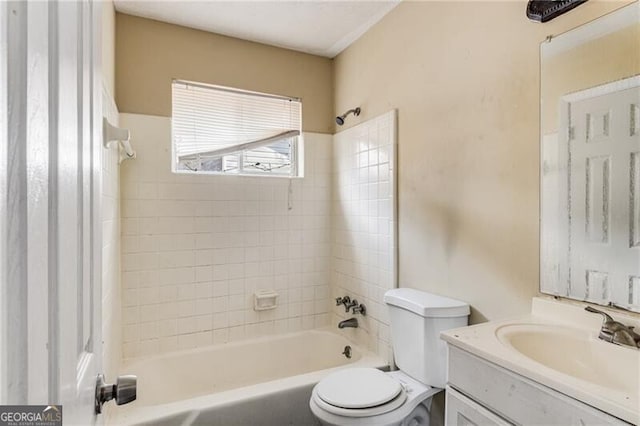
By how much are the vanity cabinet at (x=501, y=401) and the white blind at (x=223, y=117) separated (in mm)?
2041

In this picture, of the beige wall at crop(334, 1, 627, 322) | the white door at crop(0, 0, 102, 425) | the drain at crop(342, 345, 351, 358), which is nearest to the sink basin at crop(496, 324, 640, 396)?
the beige wall at crop(334, 1, 627, 322)

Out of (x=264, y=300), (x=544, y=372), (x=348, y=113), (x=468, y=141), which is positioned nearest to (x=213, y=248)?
(x=264, y=300)

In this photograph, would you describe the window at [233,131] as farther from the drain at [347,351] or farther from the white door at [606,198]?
the white door at [606,198]

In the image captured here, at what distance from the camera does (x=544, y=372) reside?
2.87 feet

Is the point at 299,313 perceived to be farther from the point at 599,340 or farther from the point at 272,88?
the point at 599,340

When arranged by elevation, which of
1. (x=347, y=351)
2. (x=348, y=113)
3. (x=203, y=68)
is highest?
(x=203, y=68)

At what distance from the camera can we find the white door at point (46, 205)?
0.30m

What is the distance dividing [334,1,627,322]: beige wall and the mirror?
0.18 feet

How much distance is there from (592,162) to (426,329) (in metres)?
0.94

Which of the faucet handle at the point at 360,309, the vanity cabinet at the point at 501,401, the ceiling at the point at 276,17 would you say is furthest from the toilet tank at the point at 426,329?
the ceiling at the point at 276,17

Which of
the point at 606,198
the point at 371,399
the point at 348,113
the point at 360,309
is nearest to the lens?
the point at 606,198

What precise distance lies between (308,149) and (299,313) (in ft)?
4.17

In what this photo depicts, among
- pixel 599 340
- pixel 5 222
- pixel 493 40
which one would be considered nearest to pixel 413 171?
pixel 493 40

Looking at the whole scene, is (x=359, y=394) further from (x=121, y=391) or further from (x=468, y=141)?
(x=468, y=141)
